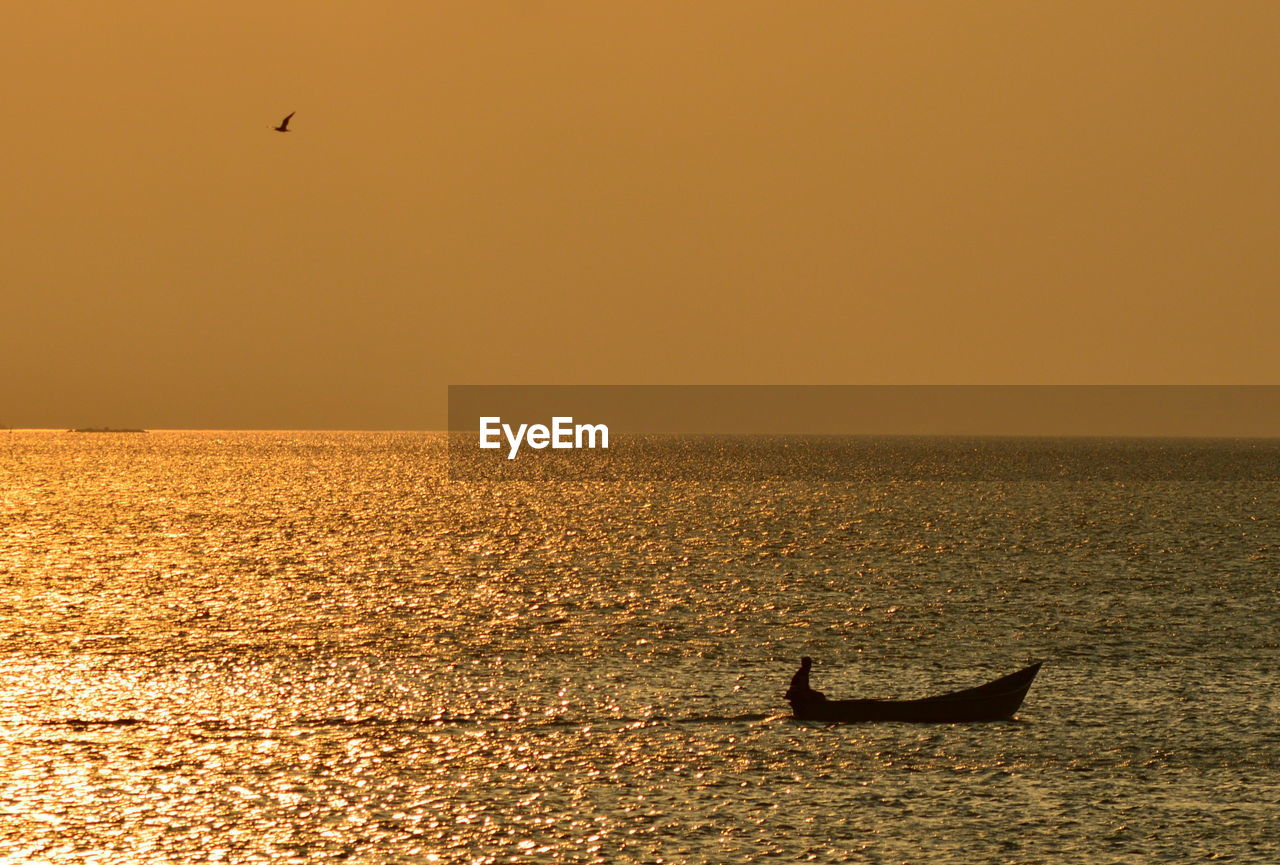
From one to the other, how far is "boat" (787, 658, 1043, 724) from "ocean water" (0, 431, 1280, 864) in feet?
2.41

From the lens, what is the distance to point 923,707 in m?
52.3

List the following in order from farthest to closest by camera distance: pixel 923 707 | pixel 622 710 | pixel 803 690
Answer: pixel 622 710 → pixel 803 690 → pixel 923 707

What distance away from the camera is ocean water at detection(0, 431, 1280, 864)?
38250 mm

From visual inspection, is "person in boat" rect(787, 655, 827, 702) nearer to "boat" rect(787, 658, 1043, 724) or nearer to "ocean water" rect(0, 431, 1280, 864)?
"boat" rect(787, 658, 1043, 724)

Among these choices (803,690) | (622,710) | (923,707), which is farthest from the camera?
(622,710)

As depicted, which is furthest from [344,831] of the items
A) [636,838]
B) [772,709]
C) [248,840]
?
[772,709]

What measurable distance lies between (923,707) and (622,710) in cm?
1111

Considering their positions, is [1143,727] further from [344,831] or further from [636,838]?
[344,831]

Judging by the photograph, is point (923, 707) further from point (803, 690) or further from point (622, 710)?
point (622, 710)

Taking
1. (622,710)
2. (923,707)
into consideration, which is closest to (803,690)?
(923,707)

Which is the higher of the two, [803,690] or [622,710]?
[803,690]

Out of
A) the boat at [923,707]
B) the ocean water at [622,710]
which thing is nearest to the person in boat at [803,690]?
the boat at [923,707]

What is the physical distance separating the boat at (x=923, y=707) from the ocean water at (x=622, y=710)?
0.74 meters

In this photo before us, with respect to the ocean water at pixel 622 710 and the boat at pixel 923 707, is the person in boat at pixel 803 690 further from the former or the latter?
the ocean water at pixel 622 710
